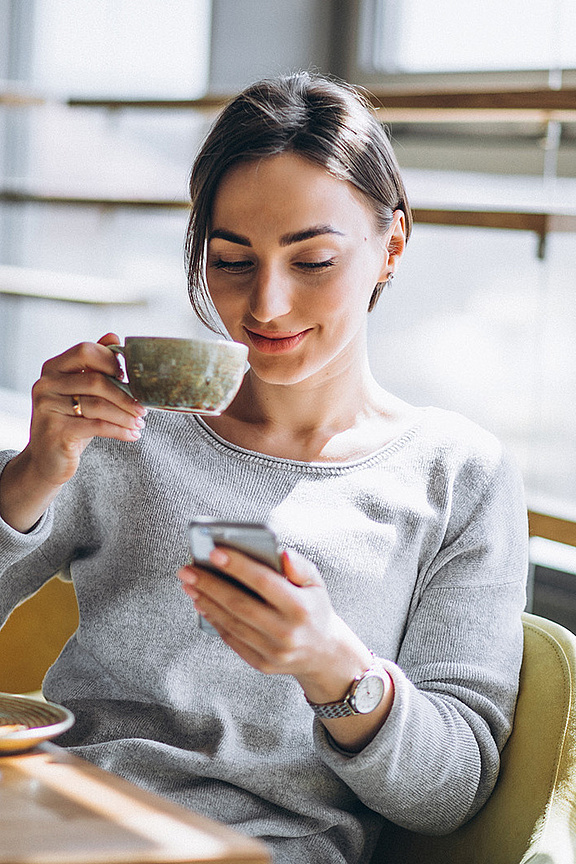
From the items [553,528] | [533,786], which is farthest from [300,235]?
[553,528]

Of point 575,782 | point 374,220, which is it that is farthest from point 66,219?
point 575,782

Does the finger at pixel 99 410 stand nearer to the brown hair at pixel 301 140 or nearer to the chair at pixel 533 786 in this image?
the brown hair at pixel 301 140

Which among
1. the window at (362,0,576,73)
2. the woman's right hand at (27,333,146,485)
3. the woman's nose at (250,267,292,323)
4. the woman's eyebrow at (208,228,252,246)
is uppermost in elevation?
the window at (362,0,576,73)

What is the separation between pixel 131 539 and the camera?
123cm

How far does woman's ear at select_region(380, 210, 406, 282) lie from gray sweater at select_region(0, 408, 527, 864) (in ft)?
0.72

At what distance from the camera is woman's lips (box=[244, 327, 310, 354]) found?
1.20 meters

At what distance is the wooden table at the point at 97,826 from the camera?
652mm

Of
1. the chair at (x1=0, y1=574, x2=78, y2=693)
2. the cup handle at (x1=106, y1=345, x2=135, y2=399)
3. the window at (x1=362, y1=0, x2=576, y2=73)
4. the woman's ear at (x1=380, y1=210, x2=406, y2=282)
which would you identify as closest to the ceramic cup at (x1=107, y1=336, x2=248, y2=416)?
the cup handle at (x1=106, y1=345, x2=135, y2=399)

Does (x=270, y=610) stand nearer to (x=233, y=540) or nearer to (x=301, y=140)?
(x=233, y=540)

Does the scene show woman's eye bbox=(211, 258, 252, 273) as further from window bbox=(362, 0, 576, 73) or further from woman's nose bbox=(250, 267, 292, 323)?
window bbox=(362, 0, 576, 73)

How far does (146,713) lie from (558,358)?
1.51m

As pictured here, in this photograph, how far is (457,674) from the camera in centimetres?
116

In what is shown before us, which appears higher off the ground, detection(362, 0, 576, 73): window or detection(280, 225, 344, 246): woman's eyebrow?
detection(362, 0, 576, 73): window

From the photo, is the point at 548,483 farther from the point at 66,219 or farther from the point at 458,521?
the point at 66,219
